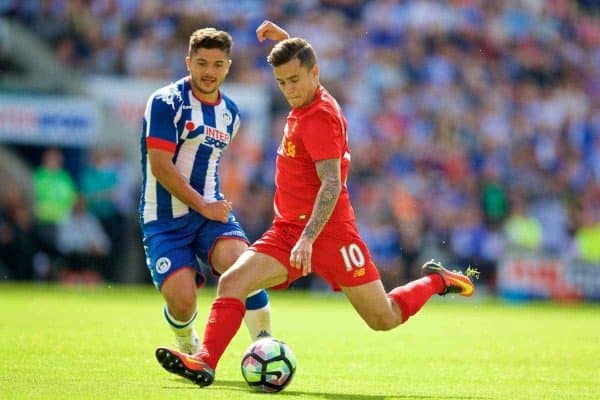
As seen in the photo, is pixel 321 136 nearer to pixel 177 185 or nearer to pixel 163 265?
pixel 177 185

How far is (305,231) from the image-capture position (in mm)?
7891

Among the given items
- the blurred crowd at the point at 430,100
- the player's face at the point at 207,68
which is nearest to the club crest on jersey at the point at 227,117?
the player's face at the point at 207,68

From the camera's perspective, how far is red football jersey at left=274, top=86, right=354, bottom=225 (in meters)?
8.02

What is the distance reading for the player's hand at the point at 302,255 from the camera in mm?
7766

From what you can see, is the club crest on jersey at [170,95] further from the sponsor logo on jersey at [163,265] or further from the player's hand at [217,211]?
the sponsor logo on jersey at [163,265]

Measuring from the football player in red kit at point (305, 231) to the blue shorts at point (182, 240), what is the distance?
3.01ft

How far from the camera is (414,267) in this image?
68.5ft

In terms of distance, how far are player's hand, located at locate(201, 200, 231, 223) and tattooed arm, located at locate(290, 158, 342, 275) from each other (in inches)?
48.4

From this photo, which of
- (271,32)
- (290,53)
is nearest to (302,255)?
(290,53)

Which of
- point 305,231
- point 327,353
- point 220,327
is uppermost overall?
point 305,231

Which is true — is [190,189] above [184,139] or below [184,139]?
below

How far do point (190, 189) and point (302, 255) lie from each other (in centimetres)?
149

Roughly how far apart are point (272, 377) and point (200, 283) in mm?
1719

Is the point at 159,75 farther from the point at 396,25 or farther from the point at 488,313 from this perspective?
the point at 488,313
